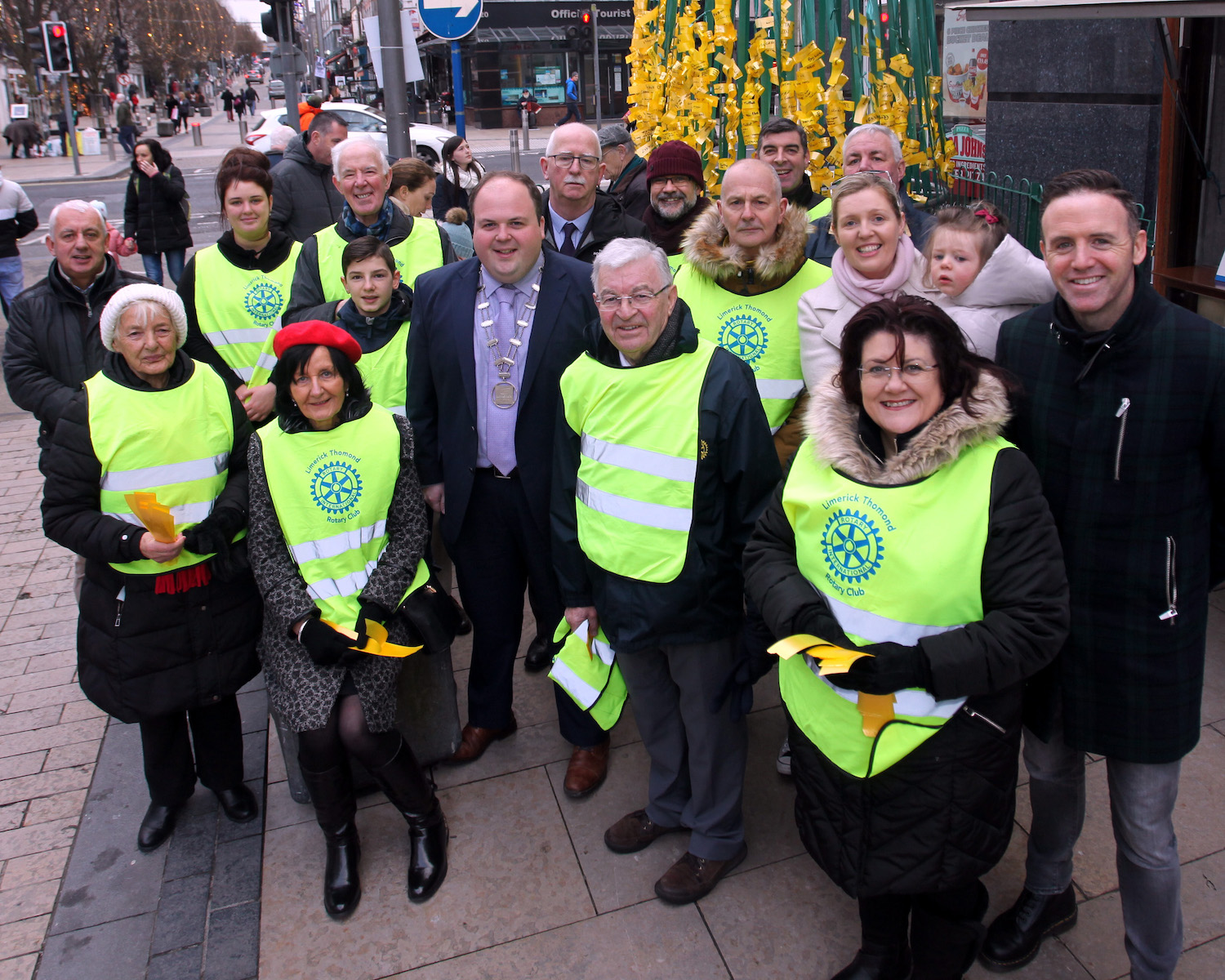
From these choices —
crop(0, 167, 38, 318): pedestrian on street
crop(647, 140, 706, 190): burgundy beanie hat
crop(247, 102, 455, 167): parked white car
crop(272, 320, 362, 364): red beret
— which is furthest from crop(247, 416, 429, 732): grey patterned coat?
crop(247, 102, 455, 167): parked white car

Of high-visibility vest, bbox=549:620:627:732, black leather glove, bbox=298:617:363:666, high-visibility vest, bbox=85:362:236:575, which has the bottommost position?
high-visibility vest, bbox=549:620:627:732

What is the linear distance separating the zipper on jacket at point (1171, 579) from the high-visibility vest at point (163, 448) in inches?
105

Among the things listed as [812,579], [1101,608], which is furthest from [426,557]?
[1101,608]

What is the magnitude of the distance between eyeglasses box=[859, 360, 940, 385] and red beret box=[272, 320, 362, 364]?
1645 millimetres

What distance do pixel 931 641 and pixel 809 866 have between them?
4.35ft

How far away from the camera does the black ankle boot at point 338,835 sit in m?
3.19

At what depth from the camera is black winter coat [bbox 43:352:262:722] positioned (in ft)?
10.4

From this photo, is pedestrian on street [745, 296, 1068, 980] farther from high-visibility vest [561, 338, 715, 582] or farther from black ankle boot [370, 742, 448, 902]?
black ankle boot [370, 742, 448, 902]

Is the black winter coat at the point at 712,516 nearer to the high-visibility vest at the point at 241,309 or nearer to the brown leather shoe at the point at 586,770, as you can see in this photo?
the brown leather shoe at the point at 586,770

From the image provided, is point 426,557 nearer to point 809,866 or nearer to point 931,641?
point 809,866

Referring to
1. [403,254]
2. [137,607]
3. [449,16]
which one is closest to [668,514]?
[137,607]

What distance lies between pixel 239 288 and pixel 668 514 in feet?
8.19

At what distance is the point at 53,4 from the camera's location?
3572 cm

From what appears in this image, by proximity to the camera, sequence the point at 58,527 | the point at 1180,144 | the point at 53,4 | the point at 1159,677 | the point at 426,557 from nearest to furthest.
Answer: the point at 1159,677
the point at 58,527
the point at 426,557
the point at 1180,144
the point at 53,4
